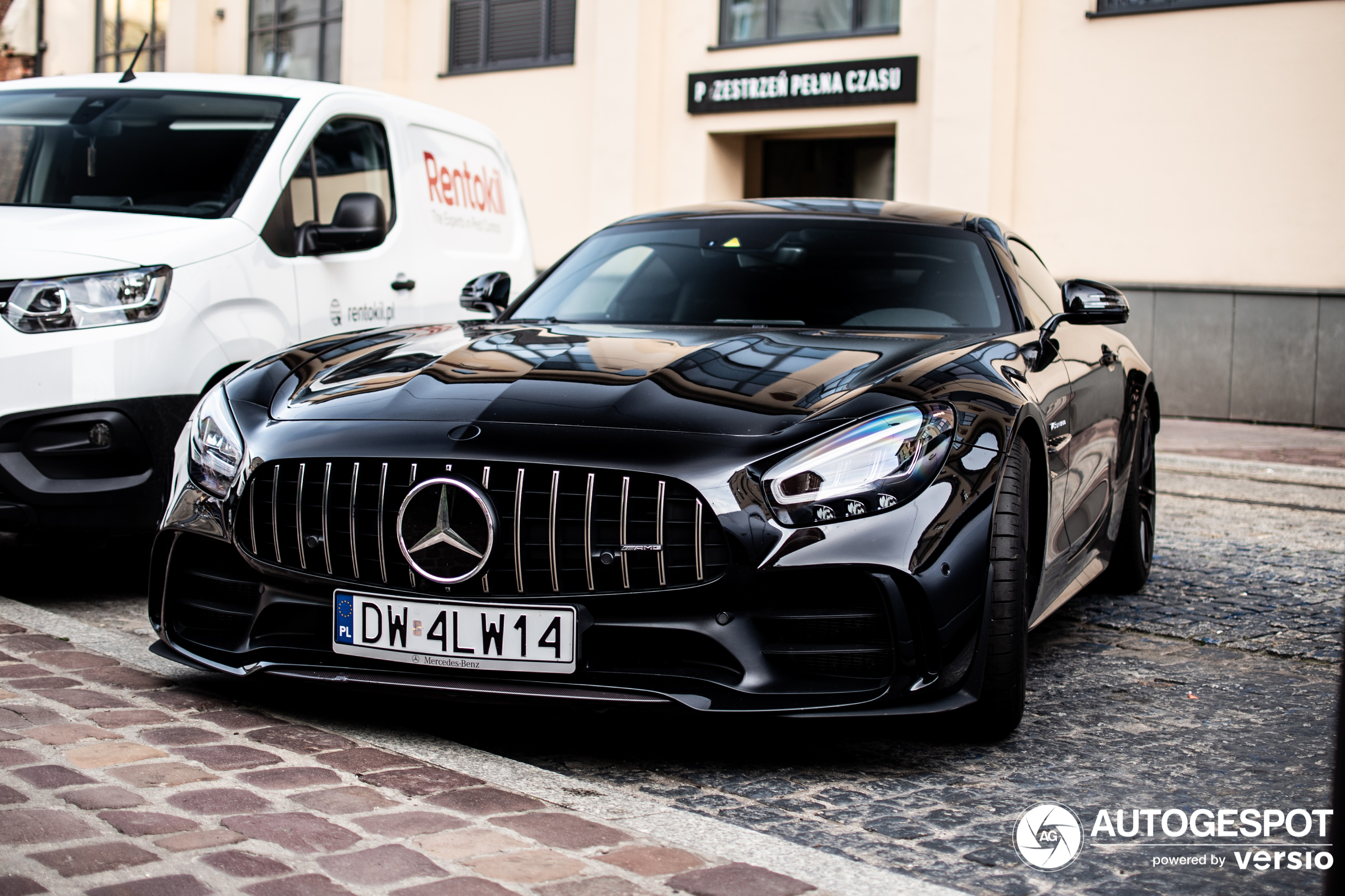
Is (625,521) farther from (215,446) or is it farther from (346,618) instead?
(215,446)

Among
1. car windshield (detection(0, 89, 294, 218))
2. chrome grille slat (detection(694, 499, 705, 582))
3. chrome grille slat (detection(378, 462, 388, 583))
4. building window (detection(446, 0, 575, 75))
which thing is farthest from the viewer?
building window (detection(446, 0, 575, 75))

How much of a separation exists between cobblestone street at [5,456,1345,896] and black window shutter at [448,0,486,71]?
16.3 meters

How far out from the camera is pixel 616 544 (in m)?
3.19

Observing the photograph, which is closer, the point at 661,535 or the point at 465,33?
the point at 661,535

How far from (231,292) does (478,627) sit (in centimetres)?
273

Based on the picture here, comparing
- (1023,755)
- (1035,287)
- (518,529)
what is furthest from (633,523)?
(1035,287)

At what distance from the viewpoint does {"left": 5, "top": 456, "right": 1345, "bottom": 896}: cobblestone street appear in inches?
114

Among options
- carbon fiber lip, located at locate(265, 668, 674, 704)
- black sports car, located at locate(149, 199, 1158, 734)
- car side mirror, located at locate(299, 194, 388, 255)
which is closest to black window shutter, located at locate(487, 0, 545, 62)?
car side mirror, located at locate(299, 194, 388, 255)

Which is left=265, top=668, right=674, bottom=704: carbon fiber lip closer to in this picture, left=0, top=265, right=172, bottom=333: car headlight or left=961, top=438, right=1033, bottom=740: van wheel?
left=961, top=438, right=1033, bottom=740: van wheel

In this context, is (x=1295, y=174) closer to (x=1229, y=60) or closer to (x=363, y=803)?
(x=1229, y=60)

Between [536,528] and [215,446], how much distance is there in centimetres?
101

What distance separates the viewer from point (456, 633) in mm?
3277

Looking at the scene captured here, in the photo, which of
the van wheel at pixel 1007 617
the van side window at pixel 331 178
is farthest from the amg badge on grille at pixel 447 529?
the van side window at pixel 331 178

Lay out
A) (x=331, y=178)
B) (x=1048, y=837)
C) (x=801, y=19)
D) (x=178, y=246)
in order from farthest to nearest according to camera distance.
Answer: (x=801, y=19) → (x=331, y=178) → (x=178, y=246) → (x=1048, y=837)
